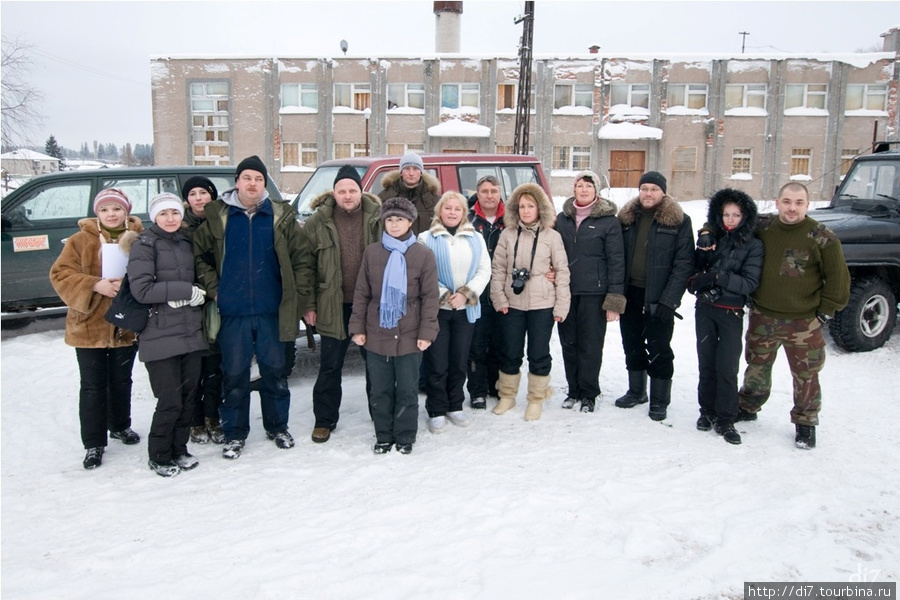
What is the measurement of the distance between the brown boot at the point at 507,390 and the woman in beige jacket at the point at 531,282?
0.55 ft

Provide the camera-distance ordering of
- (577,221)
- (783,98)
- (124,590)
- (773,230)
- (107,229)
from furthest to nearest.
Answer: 1. (783,98)
2. (577,221)
3. (773,230)
4. (107,229)
5. (124,590)

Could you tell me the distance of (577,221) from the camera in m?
4.93

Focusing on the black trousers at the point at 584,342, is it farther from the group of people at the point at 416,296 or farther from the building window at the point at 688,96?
the building window at the point at 688,96

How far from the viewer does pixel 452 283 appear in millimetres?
4617

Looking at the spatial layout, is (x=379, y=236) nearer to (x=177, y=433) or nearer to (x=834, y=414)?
(x=177, y=433)

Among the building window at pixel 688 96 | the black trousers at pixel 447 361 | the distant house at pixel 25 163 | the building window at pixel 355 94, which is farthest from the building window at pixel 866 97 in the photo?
the distant house at pixel 25 163

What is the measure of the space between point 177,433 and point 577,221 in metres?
3.28

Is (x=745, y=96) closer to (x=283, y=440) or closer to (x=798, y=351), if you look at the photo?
(x=798, y=351)

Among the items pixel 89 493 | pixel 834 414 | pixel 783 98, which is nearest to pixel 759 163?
pixel 783 98

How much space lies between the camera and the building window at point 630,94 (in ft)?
97.0

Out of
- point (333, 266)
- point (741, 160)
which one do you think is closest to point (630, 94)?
point (741, 160)

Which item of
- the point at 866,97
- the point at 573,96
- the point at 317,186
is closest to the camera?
the point at 317,186

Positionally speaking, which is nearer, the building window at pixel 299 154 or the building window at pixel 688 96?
the building window at pixel 688 96

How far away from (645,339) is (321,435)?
2.70 metres
